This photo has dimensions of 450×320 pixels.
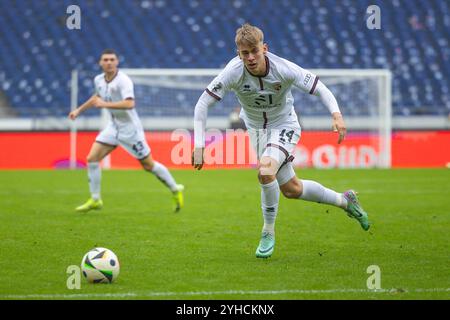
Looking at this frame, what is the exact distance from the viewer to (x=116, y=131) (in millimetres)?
12195

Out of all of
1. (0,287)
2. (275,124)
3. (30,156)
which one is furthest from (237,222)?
(30,156)

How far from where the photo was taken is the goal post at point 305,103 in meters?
23.0

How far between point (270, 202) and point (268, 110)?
33.0 inches

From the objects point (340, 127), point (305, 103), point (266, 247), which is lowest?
point (266, 247)

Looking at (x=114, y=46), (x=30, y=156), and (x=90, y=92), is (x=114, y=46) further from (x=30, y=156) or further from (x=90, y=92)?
(x=30, y=156)

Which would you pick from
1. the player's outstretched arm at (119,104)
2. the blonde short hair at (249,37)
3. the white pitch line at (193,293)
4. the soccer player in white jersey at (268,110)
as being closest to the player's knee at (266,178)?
the soccer player in white jersey at (268,110)

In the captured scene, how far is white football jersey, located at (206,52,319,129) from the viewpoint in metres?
7.32

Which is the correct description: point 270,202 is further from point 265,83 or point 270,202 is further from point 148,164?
point 148,164

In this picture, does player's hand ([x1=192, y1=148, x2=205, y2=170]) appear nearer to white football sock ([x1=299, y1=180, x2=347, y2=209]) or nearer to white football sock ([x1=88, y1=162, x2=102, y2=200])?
white football sock ([x1=299, y1=180, x2=347, y2=209])

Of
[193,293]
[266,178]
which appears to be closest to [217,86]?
[266,178]

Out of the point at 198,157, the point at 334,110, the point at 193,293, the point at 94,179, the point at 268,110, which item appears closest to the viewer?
the point at 193,293

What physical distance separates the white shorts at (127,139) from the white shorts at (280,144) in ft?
14.6

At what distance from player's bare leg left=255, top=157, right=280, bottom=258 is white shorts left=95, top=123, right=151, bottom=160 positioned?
183 inches

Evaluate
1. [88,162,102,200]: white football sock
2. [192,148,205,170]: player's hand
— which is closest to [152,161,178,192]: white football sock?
[88,162,102,200]: white football sock
